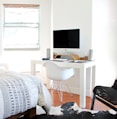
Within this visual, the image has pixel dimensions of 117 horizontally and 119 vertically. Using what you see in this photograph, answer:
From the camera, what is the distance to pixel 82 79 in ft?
12.7

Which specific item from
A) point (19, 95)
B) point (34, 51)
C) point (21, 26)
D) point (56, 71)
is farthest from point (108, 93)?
point (21, 26)

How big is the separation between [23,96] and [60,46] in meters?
2.33

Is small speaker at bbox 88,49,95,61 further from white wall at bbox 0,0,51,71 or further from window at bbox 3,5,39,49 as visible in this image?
window at bbox 3,5,39,49

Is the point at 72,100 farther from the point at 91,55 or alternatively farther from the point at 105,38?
the point at 105,38

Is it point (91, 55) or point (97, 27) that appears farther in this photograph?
point (97, 27)

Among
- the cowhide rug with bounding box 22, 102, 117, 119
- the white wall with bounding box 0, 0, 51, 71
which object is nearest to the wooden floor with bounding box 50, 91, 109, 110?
the cowhide rug with bounding box 22, 102, 117, 119

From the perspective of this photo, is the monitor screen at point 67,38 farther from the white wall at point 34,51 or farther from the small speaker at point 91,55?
the white wall at point 34,51

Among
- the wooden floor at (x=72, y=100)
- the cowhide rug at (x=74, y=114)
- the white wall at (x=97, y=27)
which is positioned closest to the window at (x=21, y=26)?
the white wall at (x=97, y=27)

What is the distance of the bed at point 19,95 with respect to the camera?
2.44 m

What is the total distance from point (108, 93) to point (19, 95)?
1265 millimetres

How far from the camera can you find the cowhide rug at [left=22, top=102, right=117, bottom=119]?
10.4 ft

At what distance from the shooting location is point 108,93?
3.11m

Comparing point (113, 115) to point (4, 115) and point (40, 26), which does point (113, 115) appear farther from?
point (40, 26)

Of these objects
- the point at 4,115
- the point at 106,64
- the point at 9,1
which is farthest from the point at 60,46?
the point at 4,115
